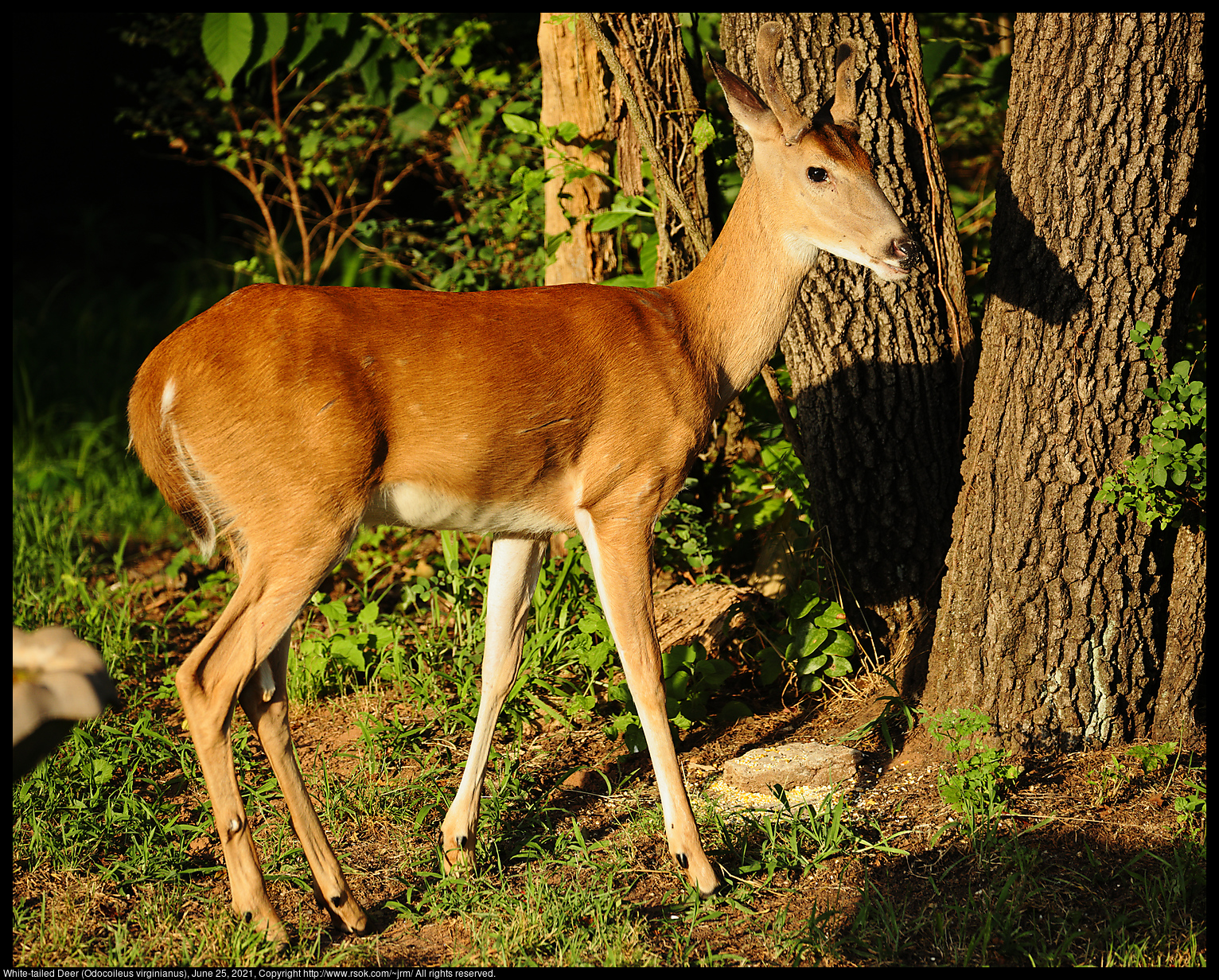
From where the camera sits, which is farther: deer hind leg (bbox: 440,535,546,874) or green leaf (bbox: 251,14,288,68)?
green leaf (bbox: 251,14,288,68)

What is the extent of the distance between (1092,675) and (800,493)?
1344 mm

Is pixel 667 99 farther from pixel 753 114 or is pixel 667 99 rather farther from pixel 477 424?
pixel 477 424

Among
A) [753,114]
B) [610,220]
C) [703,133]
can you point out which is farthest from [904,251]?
[610,220]

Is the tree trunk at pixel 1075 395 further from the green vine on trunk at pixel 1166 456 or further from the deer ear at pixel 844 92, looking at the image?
the deer ear at pixel 844 92

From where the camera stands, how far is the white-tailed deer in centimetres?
305

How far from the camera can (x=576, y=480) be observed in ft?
11.4

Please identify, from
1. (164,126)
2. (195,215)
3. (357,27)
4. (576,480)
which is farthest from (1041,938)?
(195,215)

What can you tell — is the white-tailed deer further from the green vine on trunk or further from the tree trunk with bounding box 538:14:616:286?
the tree trunk with bounding box 538:14:616:286

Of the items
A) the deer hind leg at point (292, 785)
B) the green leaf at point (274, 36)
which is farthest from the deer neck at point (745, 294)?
the green leaf at point (274, 36)

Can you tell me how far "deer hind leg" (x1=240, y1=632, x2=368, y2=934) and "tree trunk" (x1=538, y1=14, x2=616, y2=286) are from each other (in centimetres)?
251

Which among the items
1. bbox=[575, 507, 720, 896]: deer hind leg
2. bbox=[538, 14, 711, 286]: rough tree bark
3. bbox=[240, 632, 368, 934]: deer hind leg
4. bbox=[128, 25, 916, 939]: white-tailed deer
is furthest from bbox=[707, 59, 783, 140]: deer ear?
bbox=[240, 632, 368, 934]: deer hind leg

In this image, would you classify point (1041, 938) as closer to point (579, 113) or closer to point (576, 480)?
point (576, 480)
